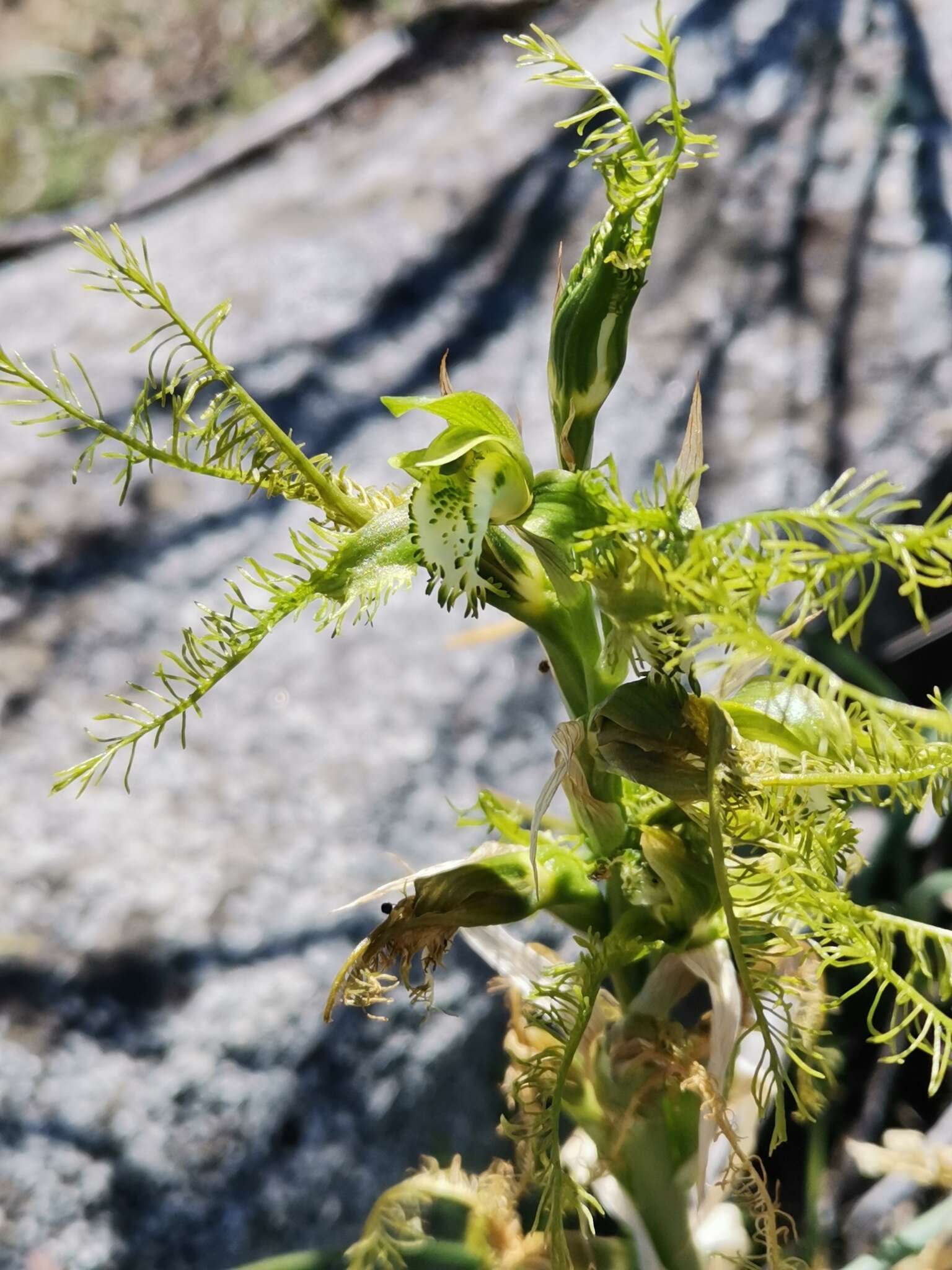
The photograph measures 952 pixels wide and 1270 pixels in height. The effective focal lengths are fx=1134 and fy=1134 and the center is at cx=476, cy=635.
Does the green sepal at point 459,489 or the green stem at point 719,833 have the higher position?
the green sepal at point 459,489

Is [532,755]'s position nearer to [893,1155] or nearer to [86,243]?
[893,1155]

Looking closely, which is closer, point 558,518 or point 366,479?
point 558,518

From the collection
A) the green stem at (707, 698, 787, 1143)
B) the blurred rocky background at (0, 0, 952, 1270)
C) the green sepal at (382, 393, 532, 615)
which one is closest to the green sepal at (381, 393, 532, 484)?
the green sepal at (382, 393, 532, 615)

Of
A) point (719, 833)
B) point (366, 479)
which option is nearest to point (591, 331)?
point (719, 833)

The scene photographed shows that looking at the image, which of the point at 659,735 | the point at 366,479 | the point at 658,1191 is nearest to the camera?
the point at 659,735

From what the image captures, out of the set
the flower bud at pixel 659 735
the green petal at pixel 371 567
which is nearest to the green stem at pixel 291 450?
the green petal at pixel 371 567

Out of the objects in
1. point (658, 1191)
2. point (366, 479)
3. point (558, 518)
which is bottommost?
point (658, 1191)

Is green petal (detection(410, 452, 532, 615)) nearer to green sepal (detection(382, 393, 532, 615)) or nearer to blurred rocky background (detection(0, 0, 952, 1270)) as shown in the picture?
green sepal (detection(382, 393, 532, 615))

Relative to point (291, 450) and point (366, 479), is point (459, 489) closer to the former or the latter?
point (291, 450)

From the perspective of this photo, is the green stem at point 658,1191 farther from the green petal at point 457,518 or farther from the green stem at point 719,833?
the green petal at point 457,518
